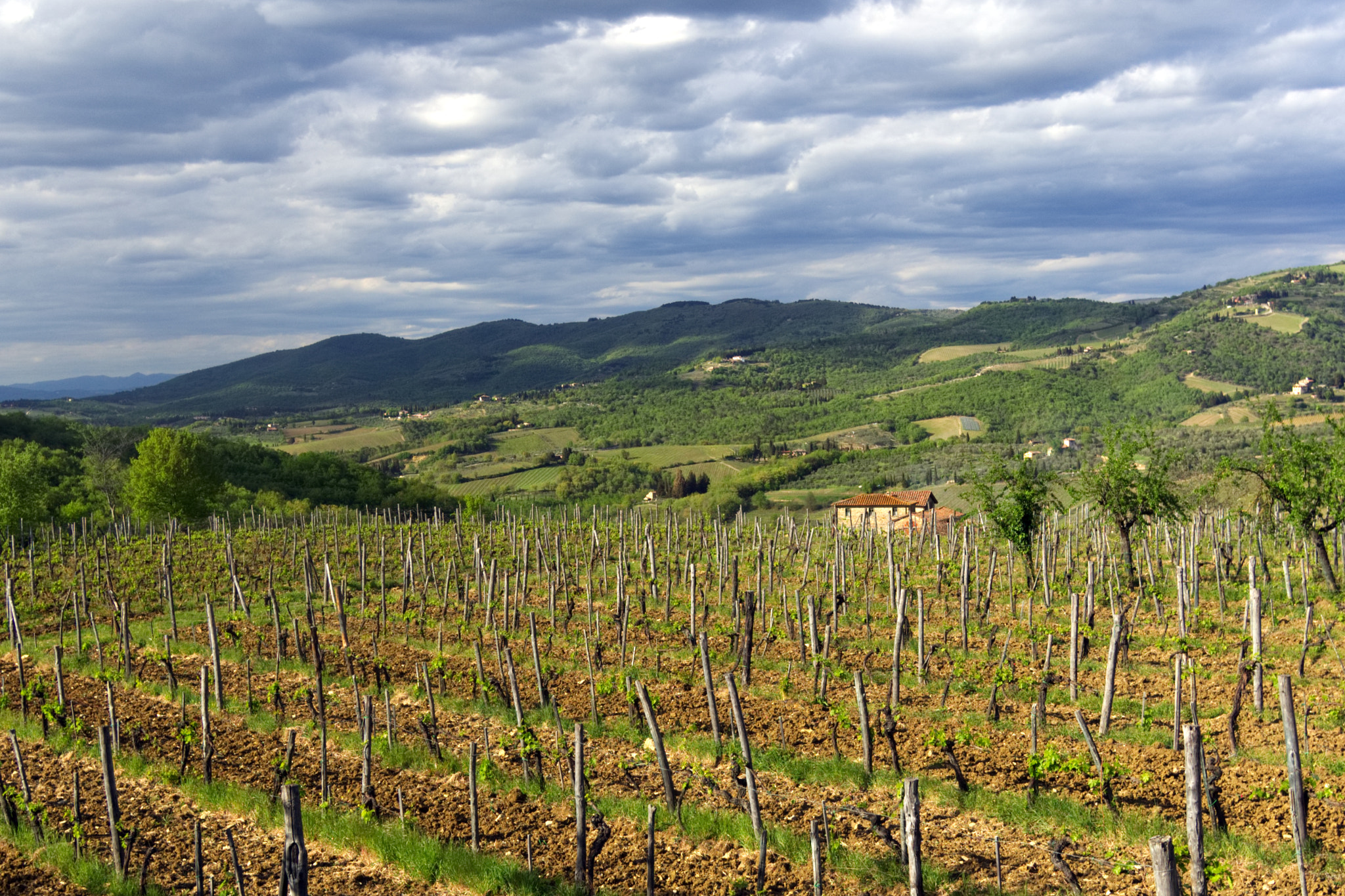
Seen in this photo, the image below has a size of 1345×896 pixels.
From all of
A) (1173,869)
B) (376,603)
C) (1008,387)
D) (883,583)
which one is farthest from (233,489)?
(1008,387)

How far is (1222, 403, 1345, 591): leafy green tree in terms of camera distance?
20.0 metres

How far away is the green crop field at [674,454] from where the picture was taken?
13050 cm

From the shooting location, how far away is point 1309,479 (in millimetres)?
21062

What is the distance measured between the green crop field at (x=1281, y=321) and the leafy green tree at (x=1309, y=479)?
19249cm

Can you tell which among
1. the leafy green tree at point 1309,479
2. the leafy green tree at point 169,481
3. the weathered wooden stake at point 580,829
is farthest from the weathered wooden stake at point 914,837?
the leafy green tree at point 169,481

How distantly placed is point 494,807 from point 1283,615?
61.8 feet

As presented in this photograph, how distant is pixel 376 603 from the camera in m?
24.6

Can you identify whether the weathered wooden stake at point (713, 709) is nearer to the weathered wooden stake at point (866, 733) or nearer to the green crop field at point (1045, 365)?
the weathered wooden stake at point (866, 733)

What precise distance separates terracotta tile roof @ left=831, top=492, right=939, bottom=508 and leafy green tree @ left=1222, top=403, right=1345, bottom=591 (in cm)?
3885

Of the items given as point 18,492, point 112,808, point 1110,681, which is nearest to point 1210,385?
point 1110,681

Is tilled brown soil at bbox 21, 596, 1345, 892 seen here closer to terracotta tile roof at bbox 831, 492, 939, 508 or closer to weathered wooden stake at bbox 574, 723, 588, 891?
weathered wooden stake at bbox 574, 723, 588, 891

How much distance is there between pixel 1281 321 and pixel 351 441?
20205 centimetres

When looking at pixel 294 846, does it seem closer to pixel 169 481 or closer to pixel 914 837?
pixel 914 837

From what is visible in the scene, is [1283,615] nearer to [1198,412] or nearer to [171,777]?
[171,777]
